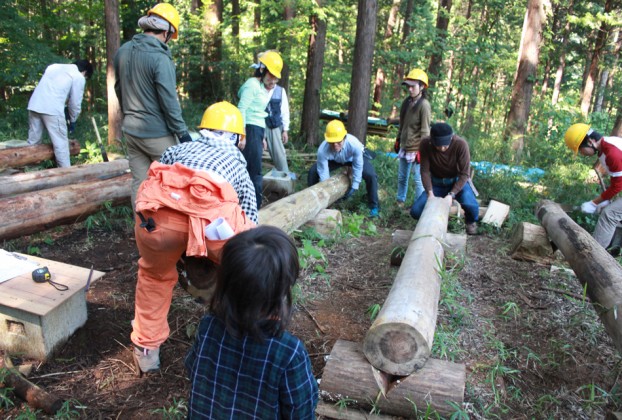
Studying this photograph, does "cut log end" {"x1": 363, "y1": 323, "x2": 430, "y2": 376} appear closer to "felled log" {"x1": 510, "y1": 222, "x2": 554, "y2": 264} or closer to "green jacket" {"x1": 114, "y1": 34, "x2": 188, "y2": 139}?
"green jacket" {"x1": 114, "y1": 34, "x2": 188, "y2": 139}

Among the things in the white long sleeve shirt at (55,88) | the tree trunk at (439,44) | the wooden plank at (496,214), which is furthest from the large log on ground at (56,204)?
the tree trunk at (439,44)

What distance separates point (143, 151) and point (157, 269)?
83.7 inches

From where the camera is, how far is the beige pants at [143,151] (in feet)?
14.4

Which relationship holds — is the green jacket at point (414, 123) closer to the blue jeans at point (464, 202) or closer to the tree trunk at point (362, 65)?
the blue jeans at point (464, 202)

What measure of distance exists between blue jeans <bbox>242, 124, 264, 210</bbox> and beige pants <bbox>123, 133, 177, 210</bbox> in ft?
4.02

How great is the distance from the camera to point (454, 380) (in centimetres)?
249

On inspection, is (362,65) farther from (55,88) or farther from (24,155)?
(24,155)

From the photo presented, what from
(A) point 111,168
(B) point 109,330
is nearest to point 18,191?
(A) point 111,168

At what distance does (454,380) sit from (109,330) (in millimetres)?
2450

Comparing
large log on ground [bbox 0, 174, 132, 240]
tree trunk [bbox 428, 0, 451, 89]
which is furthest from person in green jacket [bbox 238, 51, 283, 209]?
tree trunk [bbox 428, 0, 451, 89]

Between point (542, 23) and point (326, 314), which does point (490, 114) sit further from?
point (326, 314)

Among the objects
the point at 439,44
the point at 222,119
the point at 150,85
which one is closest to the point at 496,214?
the point at 222,119

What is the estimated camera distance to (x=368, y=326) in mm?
3568

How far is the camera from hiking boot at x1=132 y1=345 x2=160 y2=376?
2891 mm
